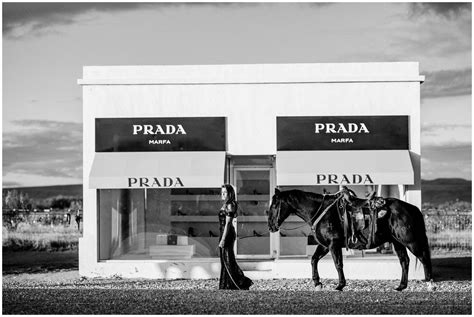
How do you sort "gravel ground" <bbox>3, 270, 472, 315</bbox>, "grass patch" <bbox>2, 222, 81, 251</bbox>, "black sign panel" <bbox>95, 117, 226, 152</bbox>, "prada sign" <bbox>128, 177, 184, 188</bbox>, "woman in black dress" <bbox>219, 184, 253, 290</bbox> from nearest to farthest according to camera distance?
"gravel ground" <bbox>3, 270, 472, 315</bbox> < "woman in black dress" <bbox>219, 184, 253, 290</bbox> < "prada sign" <bbox>128, 177, 184, 188</bbox> < "black sign panel" <bbox>95, 117, 226, 152</bbox> < "grass patch" <bbox>2, 222, 81, 251</bbox>

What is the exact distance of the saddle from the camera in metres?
19.6

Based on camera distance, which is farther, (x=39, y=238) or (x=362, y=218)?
(x=39, y=238)

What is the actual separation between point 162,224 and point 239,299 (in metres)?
6.15

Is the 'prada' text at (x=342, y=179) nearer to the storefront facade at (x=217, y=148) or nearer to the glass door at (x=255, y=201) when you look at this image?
A: the storefront facade at (x=217, y=148)

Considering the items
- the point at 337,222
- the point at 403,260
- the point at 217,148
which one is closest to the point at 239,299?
the point at 337,222

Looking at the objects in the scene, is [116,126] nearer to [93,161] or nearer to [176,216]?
[93,161]

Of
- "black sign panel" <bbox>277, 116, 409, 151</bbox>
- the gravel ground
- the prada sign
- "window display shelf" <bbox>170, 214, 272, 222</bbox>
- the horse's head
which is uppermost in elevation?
"black sign panel" <bbox>277, 116, 409, 151</bbox>

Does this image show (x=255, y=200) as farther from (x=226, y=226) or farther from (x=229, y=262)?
(x=226, y=226)

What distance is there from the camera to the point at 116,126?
2323 cm

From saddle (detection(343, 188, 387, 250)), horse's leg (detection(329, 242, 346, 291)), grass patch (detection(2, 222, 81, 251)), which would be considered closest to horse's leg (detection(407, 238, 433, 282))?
saddle (detection(343, 188, 387, 250))

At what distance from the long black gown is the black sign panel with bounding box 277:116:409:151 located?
383cm

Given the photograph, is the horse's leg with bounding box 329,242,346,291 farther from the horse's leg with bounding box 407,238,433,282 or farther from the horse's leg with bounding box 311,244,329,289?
the horse's leg with bounding box 407,238,433,282

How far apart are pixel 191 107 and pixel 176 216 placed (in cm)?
267

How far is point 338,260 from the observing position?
1948 cm
